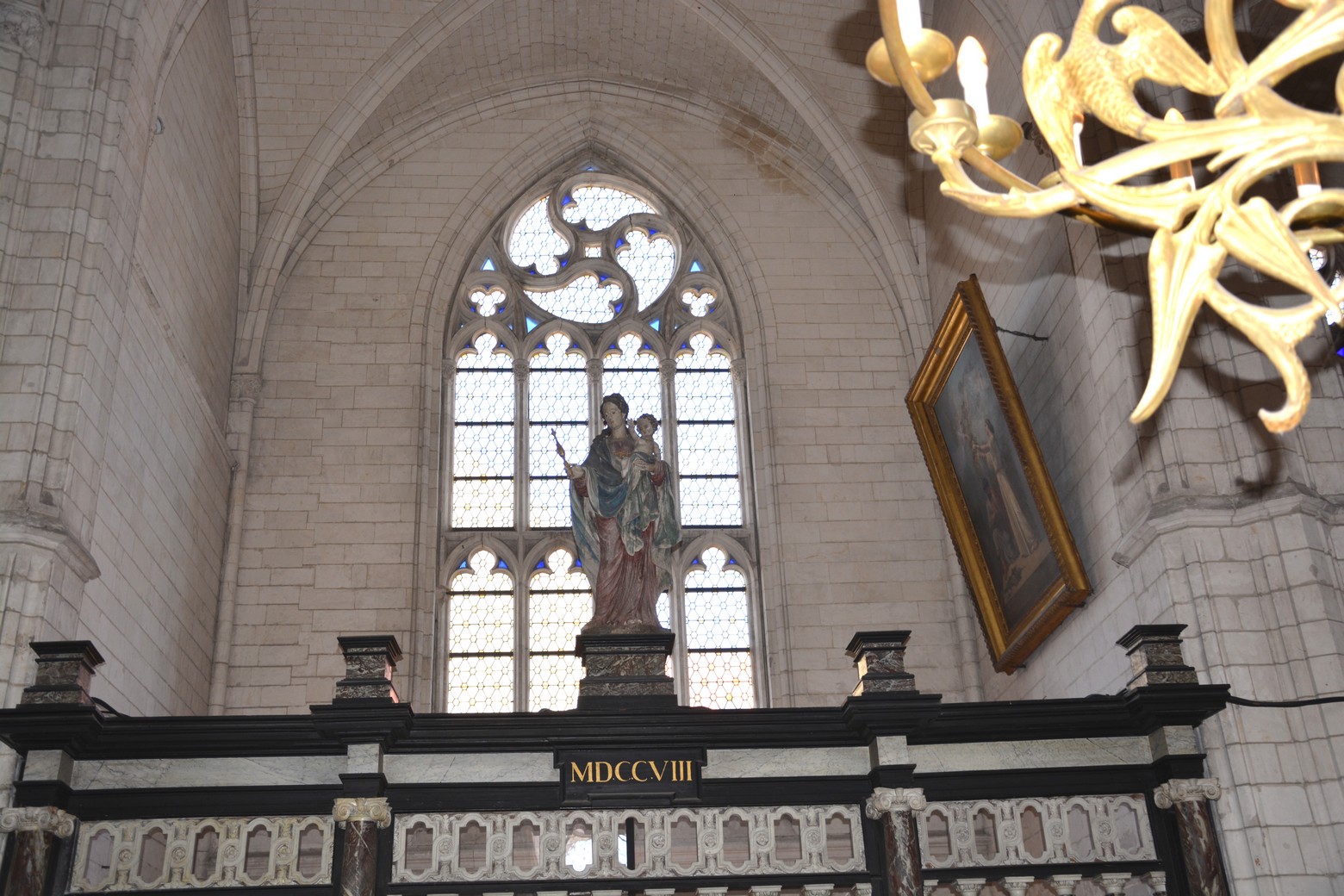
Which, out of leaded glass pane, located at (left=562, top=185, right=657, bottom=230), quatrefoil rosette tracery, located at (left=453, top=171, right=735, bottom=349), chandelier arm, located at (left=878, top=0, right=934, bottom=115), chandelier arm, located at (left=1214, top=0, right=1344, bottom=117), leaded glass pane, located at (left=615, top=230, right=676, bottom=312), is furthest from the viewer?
leaded glass pane, located at (left=562, top=185, right=657, bottom=230)

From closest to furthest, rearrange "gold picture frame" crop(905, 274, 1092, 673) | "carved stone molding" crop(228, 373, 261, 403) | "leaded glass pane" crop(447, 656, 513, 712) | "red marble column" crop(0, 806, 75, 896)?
"red marble column" crop(0, 806, 75, 896)
"gold picture frame" crop(905, 274, 1092, 673)
"leaded glass pane" crop(447, 656, 513, 712)
"carved stone molding" crop(228, 373, 261, 403)

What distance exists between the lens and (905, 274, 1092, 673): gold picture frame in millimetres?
9594

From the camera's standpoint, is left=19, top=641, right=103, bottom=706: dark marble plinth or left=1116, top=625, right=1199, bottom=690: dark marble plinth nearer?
left=19, top=641, right=103, bottom=706: dark marble plinth

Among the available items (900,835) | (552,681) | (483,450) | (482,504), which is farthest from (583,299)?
(900,835)

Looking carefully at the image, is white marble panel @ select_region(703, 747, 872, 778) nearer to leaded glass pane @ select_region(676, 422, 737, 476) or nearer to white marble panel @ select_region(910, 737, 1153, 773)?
white marble panel @ select_region(910, 737, 1153, 773)

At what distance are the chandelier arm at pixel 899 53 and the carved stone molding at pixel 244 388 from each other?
9077 mm

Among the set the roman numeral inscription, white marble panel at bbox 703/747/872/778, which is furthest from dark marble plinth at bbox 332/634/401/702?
white marble panel at bbox 703/747/872/778

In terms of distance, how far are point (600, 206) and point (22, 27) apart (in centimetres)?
599

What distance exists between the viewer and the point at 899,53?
4363 millimetres

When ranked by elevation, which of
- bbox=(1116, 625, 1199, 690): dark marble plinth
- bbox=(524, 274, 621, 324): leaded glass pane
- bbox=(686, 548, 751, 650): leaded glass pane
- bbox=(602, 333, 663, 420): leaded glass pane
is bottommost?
bbox=(1116, 625, 1199, 690): dark marble plinth

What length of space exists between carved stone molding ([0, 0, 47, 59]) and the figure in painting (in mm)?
4318

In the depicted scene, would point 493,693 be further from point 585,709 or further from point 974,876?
point 974,876

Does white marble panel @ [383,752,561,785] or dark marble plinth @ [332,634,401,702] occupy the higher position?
dark marble plinth @ [332,634,401,702]

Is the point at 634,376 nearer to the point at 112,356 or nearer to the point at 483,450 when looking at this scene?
the point at 483,450
